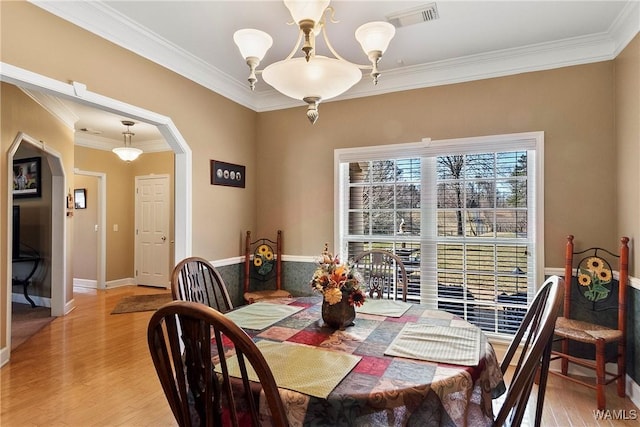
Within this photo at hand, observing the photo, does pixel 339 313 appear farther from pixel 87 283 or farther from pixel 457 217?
pixel 87 283

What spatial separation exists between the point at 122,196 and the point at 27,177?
162 cm

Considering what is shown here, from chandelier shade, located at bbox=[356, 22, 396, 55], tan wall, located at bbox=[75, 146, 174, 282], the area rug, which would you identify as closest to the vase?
chandelier shade, located at bbox=[356, 22, 396, 55]

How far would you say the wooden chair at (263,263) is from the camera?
378cm

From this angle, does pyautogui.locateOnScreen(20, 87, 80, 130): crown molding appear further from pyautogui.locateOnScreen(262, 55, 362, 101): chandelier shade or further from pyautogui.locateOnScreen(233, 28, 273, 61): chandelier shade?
pyautogui.locateOnScreen(262, 55, 362, 101): chandelier shade

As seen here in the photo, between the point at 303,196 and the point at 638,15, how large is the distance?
2.97m

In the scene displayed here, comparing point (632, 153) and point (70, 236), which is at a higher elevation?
point (632, 153)

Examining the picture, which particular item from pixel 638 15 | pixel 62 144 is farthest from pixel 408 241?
pixel 62 144

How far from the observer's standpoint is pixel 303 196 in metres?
3.85

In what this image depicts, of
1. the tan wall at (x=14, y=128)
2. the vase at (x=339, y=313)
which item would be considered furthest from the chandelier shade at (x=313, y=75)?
the tan wall at (x=14, y=128)

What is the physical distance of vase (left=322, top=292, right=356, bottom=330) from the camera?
1.71 metres

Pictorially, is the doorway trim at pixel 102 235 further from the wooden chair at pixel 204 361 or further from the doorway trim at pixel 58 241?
the wooden chair at pixel 204 361

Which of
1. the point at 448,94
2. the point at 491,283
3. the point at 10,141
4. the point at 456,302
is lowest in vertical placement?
the point at 456,302

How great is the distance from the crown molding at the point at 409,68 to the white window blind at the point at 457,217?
1.96ft

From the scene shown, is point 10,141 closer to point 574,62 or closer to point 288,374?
point 288,374
